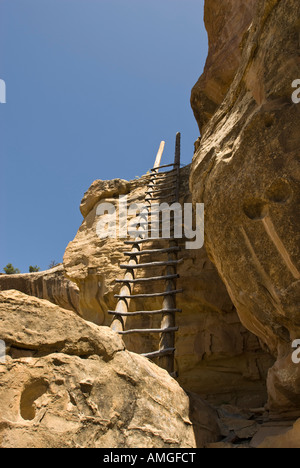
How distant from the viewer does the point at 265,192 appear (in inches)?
100

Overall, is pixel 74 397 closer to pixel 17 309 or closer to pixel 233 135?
pixel 17 309

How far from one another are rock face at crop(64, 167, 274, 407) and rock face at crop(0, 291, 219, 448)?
2.22 m

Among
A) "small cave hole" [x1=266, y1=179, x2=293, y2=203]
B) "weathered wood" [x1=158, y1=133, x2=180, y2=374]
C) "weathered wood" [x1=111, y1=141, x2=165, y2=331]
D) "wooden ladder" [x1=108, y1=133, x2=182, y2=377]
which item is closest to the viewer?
"small cave hole" [x1=266, y1=179, x2=293, y2=203]

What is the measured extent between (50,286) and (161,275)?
7114 mm

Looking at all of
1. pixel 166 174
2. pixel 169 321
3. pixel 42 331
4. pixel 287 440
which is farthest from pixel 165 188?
pixel 287 440

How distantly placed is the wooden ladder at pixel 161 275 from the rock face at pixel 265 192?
109 cm

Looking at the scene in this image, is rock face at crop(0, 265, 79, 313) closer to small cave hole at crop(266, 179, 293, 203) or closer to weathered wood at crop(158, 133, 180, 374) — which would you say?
weathered wood at crop(158, 133, 180, 374)

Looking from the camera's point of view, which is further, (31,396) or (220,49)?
(220,49)

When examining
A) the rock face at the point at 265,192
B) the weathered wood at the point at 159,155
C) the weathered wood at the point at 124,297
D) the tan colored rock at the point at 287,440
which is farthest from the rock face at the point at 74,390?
the weathered wood at the point at 159,155

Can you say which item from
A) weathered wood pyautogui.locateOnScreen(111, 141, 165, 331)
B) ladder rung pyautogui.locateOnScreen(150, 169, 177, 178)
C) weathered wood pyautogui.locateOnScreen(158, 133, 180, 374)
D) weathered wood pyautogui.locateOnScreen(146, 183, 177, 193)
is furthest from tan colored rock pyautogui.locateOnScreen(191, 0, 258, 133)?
weathered wood pyautogui.locateOnScreen(158, 133, 180, 374)

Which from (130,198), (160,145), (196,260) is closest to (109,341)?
(196,260)

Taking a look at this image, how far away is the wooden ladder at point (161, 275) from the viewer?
13.1 ft

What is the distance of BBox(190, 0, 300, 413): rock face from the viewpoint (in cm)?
247

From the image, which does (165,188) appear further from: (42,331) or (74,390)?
(74,390)
